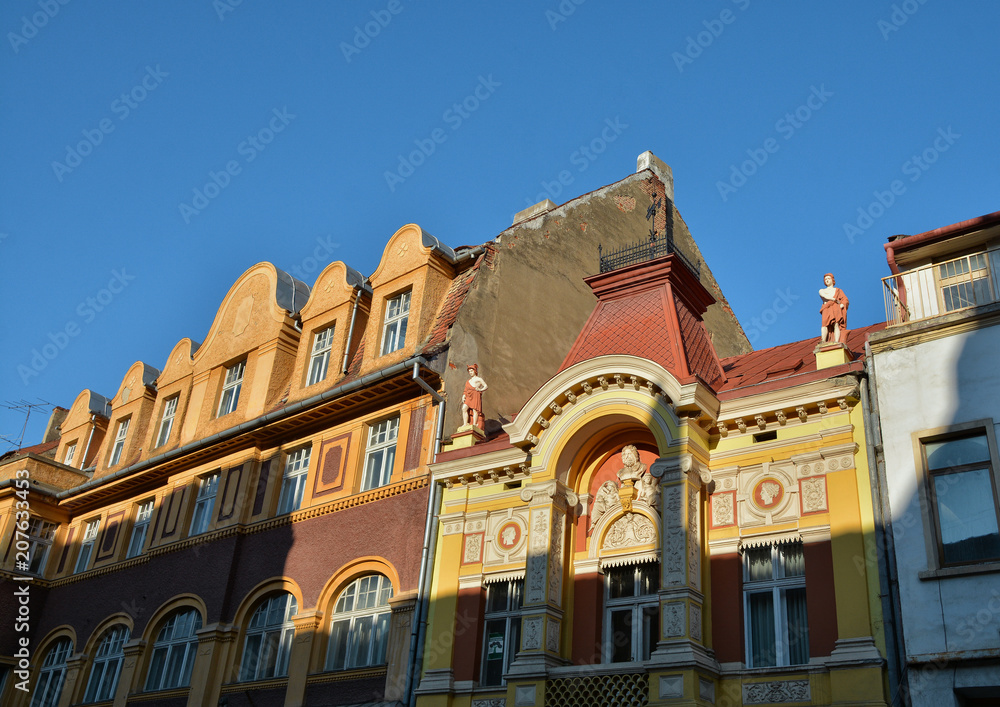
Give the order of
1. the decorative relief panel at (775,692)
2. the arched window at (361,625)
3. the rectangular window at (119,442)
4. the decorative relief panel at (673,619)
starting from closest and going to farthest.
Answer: the decorative relief panel at (775,692)
the decorative relief panel at (673,619)
the arched window at (361,625)
the rectangular window at (119,442)

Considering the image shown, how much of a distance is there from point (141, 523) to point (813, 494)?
62.0 feet

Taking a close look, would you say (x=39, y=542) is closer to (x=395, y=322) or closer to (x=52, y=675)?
(x=52, y=675)

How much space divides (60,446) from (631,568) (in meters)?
23.9

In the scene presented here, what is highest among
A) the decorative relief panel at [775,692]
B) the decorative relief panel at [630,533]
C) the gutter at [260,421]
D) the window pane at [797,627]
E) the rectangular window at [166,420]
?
the rectangular window at [166,420]

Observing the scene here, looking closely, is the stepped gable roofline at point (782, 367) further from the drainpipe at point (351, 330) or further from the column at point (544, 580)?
the drainpipe at point (351, 330)

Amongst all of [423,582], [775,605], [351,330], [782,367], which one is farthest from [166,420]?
[775,605]

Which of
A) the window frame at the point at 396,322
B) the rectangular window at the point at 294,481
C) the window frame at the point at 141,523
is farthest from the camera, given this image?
the window frame at the point at 141,523

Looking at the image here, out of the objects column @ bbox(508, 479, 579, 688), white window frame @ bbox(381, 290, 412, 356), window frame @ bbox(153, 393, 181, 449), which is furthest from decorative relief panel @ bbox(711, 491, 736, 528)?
window frame @ bbox(153, 393, 181, 449)

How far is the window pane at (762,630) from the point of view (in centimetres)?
1511

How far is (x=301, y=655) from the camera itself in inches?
798

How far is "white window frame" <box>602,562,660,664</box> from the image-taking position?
16.5 metres

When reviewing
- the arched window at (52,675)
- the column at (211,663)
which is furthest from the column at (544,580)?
the arched window at (52,675)

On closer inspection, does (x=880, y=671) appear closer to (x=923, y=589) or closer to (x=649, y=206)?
(x=923, y=589)

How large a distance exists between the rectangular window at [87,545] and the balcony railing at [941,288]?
22566 mm
